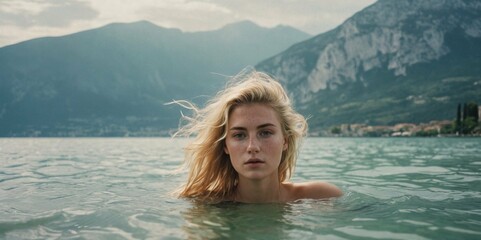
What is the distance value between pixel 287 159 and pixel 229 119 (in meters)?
1.23

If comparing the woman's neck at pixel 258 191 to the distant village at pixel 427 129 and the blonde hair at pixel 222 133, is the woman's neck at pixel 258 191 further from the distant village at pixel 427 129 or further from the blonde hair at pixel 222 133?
the distant village at pixel 427 129

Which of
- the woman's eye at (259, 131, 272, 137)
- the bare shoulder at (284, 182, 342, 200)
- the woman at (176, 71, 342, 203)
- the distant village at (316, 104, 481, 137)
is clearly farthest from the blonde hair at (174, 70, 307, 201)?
the distant village at (316, 104, 481, 137)

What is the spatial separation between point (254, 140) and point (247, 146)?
5.0 inches

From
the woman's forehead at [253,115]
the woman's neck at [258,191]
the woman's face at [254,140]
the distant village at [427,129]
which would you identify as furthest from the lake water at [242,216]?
the distant village at [427,129]

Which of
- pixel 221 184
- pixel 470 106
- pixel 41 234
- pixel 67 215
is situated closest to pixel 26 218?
pixel 67 215

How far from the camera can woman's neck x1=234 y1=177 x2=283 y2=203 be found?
6.69 metres

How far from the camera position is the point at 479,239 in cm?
459

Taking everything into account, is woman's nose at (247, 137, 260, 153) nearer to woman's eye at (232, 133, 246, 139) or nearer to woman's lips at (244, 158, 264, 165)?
woman's lips at (244, 158, 264, 165)

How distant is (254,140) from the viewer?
18.6 feet

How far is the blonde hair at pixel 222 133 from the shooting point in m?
6.15

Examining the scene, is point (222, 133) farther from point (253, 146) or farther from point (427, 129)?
point (427, 129)

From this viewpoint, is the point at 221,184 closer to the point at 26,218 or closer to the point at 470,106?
the point at 26,218

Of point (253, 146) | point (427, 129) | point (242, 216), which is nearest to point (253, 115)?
point (253, 146)

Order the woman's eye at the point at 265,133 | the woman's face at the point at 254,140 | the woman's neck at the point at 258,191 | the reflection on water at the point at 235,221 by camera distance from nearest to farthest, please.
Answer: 1. the reflection on water at the point at 235,221
2. the woman's face at the point at 254,140
3. the woman's eye at the point at 265,133
4. the woman's neck at the point at 258,191
